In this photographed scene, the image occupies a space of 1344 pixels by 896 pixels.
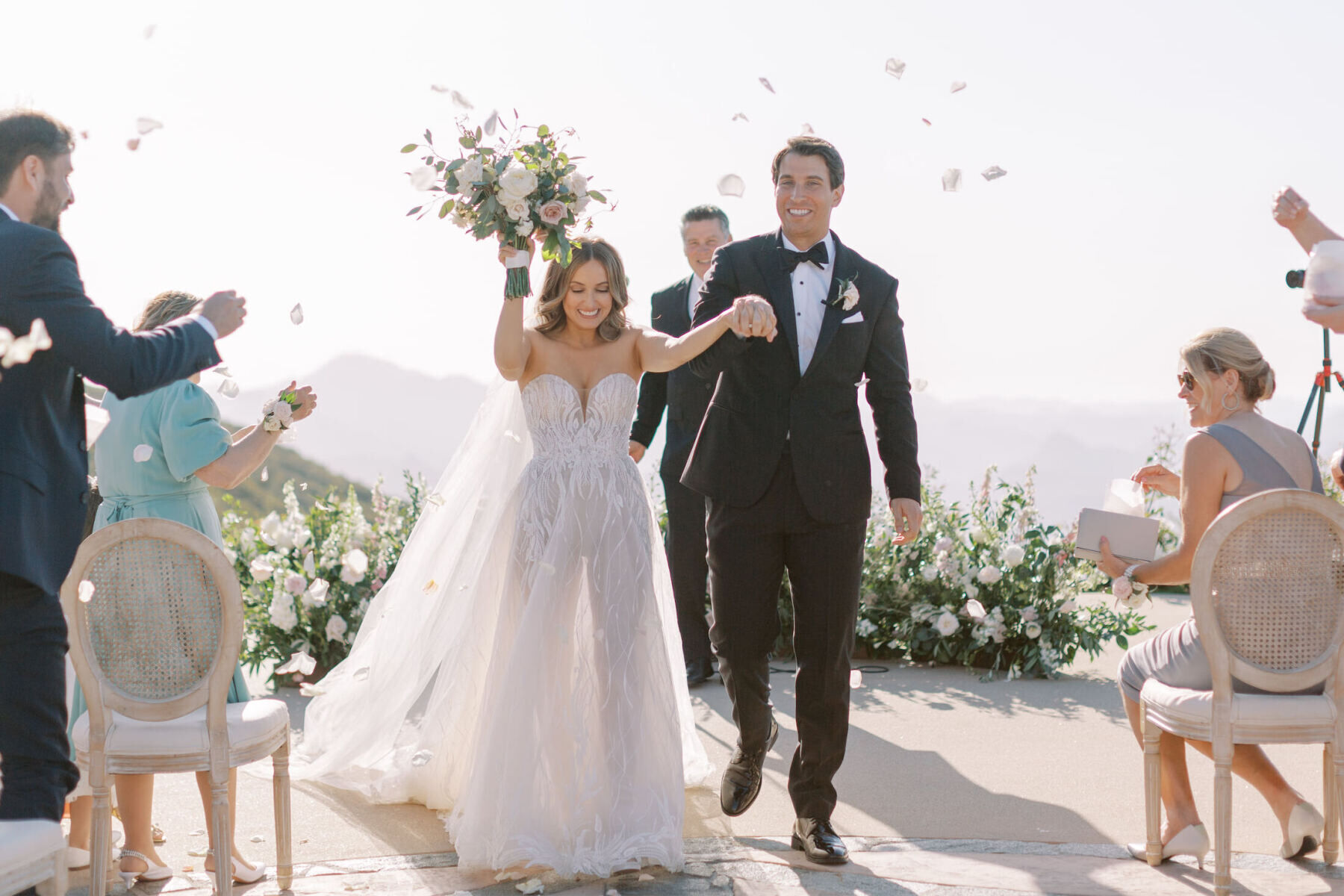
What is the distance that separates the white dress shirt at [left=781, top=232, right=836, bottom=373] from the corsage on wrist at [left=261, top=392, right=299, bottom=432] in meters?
1.56

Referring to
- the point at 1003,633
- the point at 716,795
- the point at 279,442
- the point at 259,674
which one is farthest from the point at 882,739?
the point at 259,674

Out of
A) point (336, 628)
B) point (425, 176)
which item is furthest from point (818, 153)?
point (336, 628)

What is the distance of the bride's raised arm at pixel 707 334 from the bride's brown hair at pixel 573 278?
120 mm

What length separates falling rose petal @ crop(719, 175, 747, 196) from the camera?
4375mm

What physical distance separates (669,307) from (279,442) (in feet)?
8.94

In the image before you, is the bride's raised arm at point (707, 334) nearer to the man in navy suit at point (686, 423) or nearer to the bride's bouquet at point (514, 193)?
the bride's bouquet at point (514, 193)

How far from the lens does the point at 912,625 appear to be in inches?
273

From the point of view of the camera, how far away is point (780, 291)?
395 centimetres

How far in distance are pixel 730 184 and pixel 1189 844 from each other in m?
2.58

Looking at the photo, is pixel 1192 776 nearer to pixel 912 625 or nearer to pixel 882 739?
pixel 882 739

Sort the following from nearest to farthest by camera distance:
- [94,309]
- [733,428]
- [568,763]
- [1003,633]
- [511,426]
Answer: [94,309]
[568,763]
[733,428]
[511,426]
[1003,633]

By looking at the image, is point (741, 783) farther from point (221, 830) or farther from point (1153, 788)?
point (221, 830)

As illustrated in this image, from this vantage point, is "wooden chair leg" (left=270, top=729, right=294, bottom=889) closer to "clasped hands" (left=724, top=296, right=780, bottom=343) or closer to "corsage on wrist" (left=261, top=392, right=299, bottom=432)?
"corsage on wrist" (left=261, top=392, right=299, bottom=432)

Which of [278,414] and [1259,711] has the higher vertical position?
[278,414]
